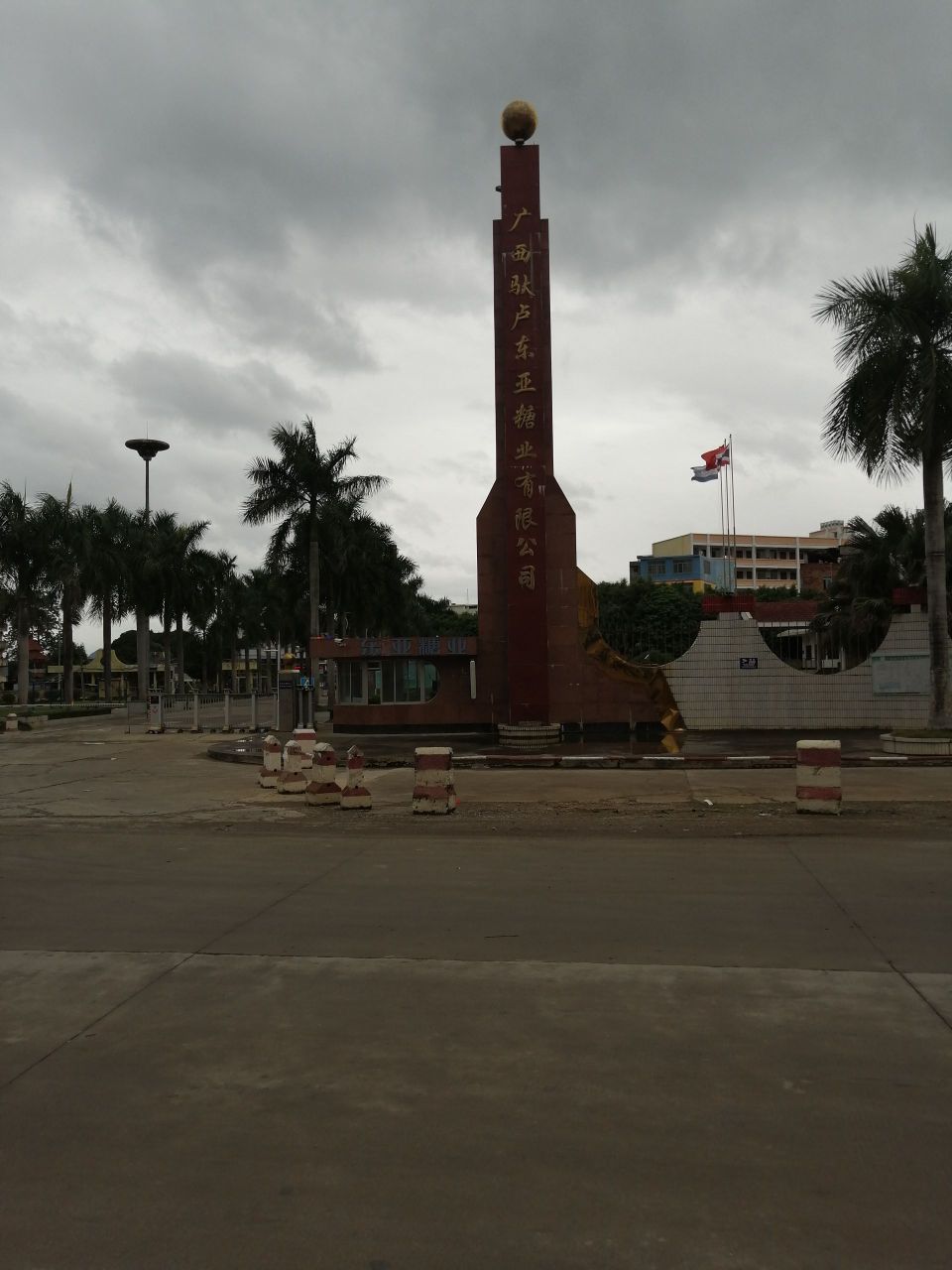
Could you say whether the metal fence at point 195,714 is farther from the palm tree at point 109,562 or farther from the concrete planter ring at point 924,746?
the concrete planter ring at point 924,746

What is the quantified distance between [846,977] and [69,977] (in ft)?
15.1

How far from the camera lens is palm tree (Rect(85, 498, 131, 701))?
184 ft

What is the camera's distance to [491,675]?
3003 centimetres

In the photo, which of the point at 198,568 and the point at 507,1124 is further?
the point at 198,568

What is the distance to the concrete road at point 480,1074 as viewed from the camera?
3.36 meters

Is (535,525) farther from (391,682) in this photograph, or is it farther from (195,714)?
(195,714)

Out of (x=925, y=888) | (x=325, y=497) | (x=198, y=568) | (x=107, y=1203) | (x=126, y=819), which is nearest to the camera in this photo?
(x=107, y=1203)

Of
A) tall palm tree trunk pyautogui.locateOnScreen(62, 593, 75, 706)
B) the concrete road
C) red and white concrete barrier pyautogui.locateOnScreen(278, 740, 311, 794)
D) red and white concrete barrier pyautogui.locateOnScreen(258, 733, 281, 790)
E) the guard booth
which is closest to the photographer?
the concrete road

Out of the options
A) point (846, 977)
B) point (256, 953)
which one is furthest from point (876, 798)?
point (256, 953)

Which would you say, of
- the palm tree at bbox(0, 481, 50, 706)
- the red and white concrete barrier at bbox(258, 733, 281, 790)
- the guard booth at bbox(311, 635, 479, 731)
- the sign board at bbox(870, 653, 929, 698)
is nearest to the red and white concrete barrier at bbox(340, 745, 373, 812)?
the red and white concrete barrier at bbox(258, 733, 281, 790)

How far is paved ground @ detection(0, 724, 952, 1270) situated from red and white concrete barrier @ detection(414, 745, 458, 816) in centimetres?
425

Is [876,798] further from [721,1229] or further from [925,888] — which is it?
[721,1229]

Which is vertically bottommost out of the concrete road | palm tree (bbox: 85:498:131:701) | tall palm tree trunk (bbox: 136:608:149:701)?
the concrete road

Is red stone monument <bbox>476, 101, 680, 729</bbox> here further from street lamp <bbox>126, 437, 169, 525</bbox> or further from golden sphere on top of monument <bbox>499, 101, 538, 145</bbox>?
street lamp <bbox>126, 437, 169, 525</bbox>
